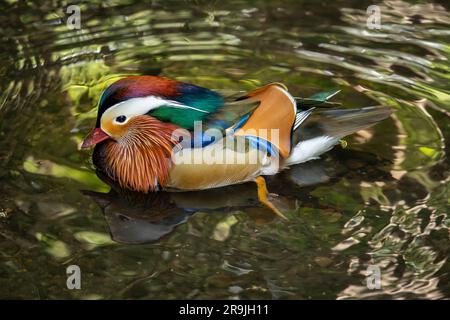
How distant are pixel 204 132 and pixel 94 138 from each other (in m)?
0.67

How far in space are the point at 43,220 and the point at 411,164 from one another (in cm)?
217

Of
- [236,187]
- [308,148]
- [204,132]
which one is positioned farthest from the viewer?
[308,148]

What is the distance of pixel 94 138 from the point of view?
5266mm

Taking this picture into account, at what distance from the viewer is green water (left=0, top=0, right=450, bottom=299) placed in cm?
455

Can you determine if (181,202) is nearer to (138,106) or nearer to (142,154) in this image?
(142,154)

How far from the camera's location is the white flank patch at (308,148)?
541cm

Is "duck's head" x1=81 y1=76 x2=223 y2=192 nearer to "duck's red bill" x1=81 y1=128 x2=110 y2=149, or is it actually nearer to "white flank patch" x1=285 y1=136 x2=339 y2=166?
"duck's red bill" x1=81 y1=128 x2=110 y2=149

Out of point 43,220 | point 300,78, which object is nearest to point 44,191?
point 43,220

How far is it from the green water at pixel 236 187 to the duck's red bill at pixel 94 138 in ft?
0.65

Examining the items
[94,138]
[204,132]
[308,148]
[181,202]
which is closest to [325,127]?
[308,148]

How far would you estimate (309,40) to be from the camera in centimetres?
673
